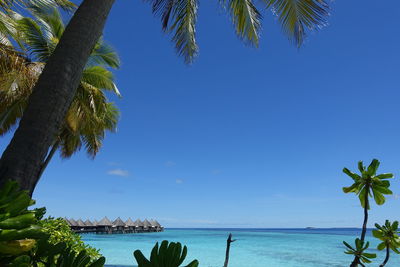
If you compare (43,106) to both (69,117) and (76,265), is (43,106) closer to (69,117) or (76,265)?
(76,265)

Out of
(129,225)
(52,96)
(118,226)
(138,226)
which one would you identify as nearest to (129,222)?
(129,225)

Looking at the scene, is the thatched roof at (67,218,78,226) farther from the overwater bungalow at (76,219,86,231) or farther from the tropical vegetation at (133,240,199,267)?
the tropical vegetation at (133,240,199,267)

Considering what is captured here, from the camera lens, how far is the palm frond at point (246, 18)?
269 inches

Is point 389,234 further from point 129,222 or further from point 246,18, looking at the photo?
point 129,222

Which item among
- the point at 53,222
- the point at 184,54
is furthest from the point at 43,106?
the point at 184,54

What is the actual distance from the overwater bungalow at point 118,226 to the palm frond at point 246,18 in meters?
43.4

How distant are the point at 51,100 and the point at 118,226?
47.0 metres

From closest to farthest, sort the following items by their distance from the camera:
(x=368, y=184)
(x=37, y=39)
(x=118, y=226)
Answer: (x=368, y=184) < (x=37, y=39) < (x=118, y=226)

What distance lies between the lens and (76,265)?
5.84ft

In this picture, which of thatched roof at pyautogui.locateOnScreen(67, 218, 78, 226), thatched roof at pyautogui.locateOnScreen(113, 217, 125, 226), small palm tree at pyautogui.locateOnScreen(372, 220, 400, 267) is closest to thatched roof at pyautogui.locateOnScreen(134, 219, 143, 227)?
thatched roof at pyautogui.locateOnScreen(113, 217, 125, 226)

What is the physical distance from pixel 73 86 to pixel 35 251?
1.74 meters

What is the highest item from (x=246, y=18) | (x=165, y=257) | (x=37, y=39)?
(x=37, y=39)

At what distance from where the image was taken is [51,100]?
3.02 meters

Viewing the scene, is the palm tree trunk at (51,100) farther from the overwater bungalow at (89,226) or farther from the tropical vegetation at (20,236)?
the overwater bungalow at (89,226)
